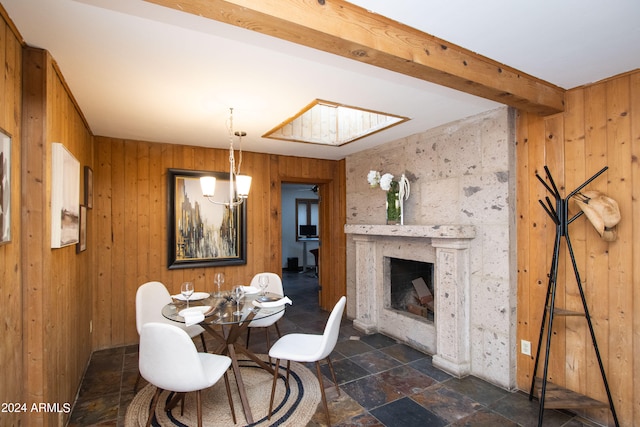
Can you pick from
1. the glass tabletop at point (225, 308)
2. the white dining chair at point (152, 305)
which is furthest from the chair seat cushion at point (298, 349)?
the white dining chair at point (152, 305)

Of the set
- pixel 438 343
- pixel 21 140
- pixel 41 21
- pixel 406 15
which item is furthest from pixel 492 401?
pixel 41 21

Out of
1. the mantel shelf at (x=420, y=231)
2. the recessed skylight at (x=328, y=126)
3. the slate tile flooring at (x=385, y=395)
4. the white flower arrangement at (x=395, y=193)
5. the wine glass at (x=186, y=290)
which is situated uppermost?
the recessed skylight at (x=328, y=126)

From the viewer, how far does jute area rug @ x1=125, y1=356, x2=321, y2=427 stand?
2.27 metres

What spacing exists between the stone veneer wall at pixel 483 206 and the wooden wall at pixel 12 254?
3.17 meters

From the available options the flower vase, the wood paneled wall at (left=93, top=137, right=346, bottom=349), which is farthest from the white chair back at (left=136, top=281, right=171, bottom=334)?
the flower vase

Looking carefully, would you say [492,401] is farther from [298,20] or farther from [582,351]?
[298,20]

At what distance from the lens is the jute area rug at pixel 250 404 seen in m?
2.27

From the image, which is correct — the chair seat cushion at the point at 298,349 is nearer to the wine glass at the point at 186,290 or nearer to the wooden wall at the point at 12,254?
the wine glass at the point at 186,290

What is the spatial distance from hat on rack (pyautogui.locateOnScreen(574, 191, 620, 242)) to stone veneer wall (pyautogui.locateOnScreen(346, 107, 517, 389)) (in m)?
0.57

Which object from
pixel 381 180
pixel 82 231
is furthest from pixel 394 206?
pixel 82 231

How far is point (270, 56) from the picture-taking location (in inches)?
72.9

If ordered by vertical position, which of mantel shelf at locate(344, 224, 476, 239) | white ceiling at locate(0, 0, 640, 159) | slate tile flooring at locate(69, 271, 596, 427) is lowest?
slate tile flooring at locate(69, 271, 596, 427)

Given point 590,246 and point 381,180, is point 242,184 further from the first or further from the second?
point 590,246

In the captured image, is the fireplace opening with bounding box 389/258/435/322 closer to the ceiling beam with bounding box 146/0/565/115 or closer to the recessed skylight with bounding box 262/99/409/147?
the recessed skylight with bounding box 262/99/409/147
